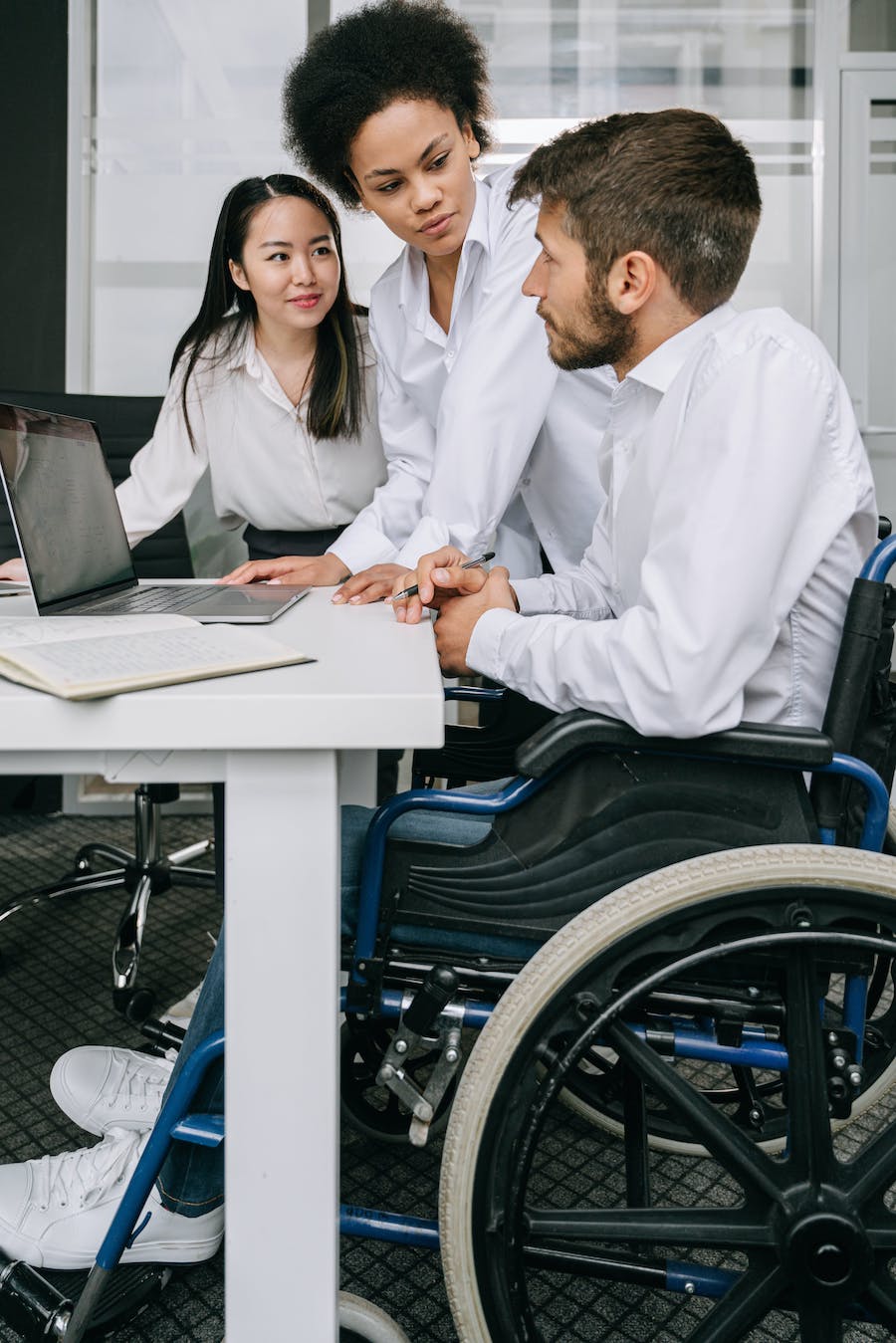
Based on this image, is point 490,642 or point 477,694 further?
point 477,694

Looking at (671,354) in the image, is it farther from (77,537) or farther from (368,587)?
(77,537)

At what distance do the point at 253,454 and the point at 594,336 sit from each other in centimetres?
108

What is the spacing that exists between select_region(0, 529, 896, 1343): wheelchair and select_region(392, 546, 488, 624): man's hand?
0.80ft

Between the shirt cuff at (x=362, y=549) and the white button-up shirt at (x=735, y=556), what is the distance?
65 centimetres

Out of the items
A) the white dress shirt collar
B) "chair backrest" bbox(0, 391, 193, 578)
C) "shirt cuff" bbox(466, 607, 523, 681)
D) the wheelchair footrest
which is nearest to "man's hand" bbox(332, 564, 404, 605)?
"shirt cuff" bbox(466, 607, 523, 681)

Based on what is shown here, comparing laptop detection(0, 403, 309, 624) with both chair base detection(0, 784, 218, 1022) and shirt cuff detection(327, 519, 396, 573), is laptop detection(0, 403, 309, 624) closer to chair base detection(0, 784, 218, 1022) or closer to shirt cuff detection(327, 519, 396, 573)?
shirt cuff detection(327, 519, 396, 573)

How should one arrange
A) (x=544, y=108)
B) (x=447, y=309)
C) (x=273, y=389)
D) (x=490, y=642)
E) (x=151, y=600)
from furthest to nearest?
(x=544, y=108) → (x=273, y=389) → (x=447, y=309) → (x=151, y=600) → (x=490, y=642)

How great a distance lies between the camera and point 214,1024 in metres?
0.93

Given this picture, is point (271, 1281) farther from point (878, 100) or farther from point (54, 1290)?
point (878, 100)

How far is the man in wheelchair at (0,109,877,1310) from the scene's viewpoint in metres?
0.75

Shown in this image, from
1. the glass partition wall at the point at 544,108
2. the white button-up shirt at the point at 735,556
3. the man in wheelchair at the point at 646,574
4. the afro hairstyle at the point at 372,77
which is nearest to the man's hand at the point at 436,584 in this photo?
the man in wheelchair at the point at 646,574

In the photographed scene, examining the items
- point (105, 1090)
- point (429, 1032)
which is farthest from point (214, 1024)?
point (105, 1090)

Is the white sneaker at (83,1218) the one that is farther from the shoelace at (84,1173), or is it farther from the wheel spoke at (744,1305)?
the wheel spoke at (744,1305)

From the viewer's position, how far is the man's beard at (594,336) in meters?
0.95
